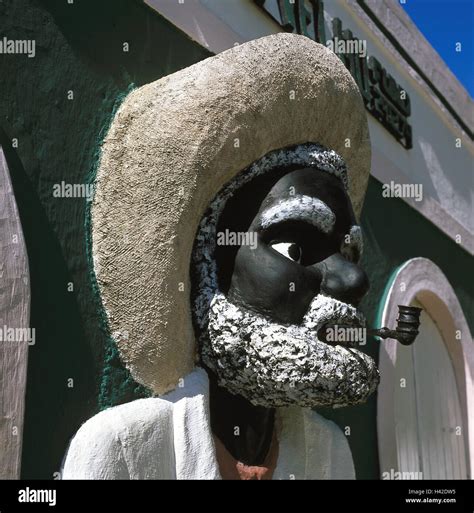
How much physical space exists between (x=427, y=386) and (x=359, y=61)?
5.66ft

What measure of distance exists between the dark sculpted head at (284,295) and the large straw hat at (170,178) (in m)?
0.10

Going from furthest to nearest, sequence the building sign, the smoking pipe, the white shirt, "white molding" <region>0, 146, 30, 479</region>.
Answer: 1. the building sign
2. the smoking pipe
3. the white shirt
4. "white molding" <region>0, 146, 30, 479</region>

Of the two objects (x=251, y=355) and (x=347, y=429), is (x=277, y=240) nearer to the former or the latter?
(x=251, y=355)

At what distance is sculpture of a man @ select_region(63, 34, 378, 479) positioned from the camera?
2.15m

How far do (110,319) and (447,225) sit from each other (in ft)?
10.4

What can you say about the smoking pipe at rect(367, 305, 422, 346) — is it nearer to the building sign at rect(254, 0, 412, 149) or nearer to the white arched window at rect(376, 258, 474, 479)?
the white arched window at rect(376, 258, 474, 479)

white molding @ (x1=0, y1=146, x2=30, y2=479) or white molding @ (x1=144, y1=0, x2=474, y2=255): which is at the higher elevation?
white molding @ (x1=144, y1=0, x2=474, y2=255)

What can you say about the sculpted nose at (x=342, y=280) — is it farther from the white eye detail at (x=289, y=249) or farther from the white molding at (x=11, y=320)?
the white molding at (x=11, y=320)

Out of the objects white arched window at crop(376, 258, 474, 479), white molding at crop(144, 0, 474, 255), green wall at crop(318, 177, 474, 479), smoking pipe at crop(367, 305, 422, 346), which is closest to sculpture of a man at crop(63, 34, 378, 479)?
smoking pipe at crop(367, 305, 422, 346)

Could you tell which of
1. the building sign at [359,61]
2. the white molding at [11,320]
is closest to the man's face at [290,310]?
the white molding at [11,320]

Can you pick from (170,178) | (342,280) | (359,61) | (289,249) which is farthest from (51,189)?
(359,61)

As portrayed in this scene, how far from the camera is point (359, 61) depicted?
4.14 metres

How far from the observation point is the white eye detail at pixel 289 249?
2.32m
